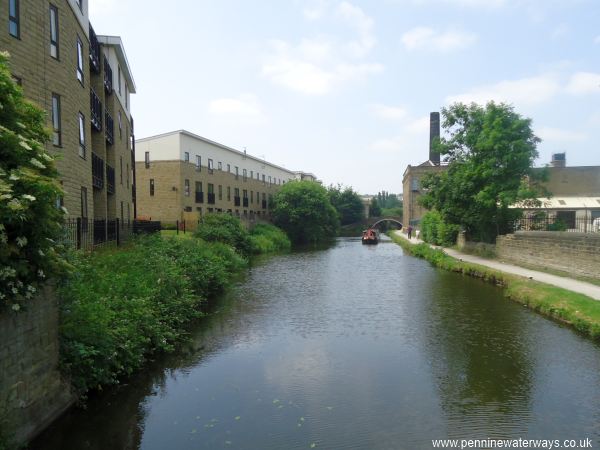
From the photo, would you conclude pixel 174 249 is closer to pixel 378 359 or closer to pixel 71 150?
pixel 71 150

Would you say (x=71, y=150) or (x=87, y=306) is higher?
(x=71, y=150)

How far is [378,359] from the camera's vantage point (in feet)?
31.7

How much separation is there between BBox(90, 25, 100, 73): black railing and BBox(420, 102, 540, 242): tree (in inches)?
735

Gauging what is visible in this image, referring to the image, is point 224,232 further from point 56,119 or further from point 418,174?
point 418,174


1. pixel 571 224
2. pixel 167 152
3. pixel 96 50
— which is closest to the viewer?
pixel 96 50

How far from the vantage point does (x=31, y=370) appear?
5.98 metres

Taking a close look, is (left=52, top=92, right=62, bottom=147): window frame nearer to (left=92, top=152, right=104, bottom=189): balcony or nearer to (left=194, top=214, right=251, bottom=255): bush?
(left=92, top=152, right=104, bottom=189): balcony

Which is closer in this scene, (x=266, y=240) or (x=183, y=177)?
(x=183, y=177)

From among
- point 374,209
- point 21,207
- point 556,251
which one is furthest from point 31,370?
point 374,209

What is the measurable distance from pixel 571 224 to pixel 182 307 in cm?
2242

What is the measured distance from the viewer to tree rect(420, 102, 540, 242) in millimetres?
22719

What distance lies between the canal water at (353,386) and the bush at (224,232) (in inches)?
571

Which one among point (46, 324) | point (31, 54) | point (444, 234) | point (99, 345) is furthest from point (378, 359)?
Result: point (444, 234)

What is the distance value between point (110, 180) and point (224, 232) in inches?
346
